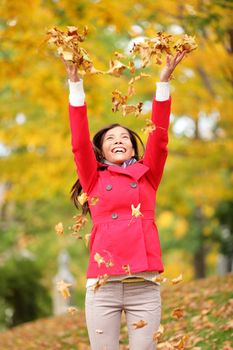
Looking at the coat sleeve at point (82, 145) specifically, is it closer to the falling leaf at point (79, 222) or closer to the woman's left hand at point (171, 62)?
the falling leaf at point (79, 222)

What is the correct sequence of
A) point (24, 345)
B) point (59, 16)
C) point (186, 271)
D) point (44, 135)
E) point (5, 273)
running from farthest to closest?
point (186, 271) → point (5, 273) → point (44, 135) → point (59, 16) → point (24, 345)

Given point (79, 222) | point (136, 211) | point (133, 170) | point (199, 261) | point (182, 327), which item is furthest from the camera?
point (199, 261)

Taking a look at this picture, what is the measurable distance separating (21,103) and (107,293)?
314 inches

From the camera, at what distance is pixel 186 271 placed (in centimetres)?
2862

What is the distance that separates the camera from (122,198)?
148 inches

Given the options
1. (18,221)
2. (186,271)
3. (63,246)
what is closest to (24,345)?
(18,221)

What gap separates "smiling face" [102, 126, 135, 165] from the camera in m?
3.93

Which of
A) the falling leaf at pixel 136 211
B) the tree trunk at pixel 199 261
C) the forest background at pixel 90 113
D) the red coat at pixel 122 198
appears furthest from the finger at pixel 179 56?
the tree trunk at pixel 199 261

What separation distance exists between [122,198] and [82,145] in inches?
14.2

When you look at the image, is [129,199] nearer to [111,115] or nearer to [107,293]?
[107,293]

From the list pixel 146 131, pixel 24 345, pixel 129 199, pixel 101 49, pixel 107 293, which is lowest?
pixel 24 345

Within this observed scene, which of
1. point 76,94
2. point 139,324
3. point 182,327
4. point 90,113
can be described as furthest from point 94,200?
point 90,113

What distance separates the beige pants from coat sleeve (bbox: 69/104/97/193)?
2.06 ft

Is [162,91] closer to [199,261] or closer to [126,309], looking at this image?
[126,309]
